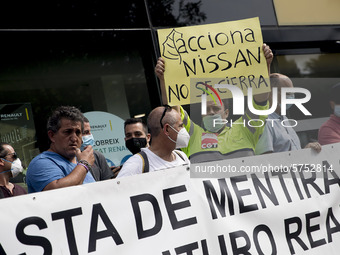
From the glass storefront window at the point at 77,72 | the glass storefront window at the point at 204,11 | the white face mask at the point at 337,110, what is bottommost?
the white face mask at the point at 337,110

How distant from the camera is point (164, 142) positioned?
371 cm

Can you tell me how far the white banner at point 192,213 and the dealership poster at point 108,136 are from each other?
308 centimetres

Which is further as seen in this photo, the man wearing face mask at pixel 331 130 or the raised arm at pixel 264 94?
the man wearing face mask at pixel 331 130

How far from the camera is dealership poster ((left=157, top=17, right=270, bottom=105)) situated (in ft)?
13.7

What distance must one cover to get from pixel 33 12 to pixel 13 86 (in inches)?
37.3

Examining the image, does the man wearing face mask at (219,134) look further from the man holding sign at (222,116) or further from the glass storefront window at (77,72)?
the glass storefront window at (77,72)

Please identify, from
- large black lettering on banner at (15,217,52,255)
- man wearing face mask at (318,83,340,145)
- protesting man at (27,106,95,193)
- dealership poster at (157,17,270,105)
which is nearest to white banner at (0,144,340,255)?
large black lettering on banner at (15,217,52,255)

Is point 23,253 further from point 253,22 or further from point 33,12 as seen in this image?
point 33,12

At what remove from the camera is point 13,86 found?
19.7 feet

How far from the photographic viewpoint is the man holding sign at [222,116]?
4.11m

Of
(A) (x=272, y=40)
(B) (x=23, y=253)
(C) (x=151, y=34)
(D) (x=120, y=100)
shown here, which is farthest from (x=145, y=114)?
(B) (x=23, y=253)

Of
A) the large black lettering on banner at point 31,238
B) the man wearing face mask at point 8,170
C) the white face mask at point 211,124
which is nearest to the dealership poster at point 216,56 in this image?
the white face mask at point 211,124

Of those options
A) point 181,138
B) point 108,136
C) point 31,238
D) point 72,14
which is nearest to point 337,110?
point 181,138

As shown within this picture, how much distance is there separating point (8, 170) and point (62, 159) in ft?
4.62
